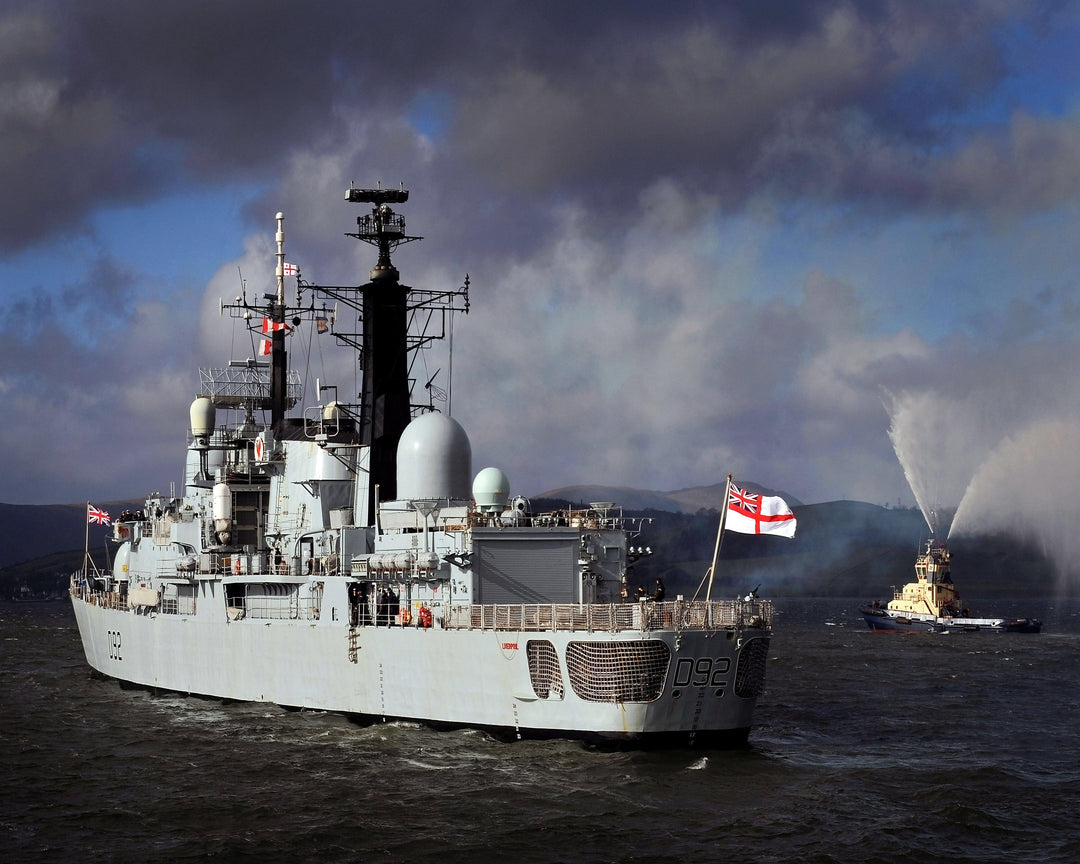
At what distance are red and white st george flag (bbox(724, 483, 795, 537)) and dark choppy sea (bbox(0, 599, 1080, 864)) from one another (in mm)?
5834

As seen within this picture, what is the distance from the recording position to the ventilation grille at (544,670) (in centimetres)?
3039

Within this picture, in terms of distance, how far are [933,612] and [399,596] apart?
69.8 metres

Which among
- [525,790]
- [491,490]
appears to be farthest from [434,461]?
[525,790]

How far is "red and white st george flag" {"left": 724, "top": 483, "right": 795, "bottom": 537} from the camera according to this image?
30688 millimetres

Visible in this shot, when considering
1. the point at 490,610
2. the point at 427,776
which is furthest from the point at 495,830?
the point at 490,610

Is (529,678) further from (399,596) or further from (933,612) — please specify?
(933,612)

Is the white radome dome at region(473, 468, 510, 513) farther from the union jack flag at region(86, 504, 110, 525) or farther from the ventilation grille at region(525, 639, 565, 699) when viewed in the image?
the union jack flag at region(86, 504, 110, 525)

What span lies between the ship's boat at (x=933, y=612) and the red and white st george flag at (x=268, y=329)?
203 ft

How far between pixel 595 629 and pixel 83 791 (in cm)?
1285

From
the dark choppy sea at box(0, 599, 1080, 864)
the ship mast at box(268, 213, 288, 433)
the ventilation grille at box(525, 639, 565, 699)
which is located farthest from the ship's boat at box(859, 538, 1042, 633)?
the ventilation grille at box(525, 639, 565, 699)

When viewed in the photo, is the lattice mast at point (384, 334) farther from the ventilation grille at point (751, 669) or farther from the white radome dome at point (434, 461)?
the ventilation grille at point (751, 669)

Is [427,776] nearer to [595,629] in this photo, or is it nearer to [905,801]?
[595,629]

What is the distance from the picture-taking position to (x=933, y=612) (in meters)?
95.2

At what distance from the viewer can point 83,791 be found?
28.3 metres
